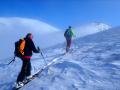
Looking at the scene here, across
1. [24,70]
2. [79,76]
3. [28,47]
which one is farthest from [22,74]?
[79,76]

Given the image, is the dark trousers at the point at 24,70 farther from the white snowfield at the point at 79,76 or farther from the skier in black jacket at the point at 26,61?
the white snowfield at the point at 79,76

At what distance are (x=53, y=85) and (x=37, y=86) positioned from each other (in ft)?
2.75

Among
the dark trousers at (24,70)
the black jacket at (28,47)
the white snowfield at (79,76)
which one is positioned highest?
the black jacket at (28,47)

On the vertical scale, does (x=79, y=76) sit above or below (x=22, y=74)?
below

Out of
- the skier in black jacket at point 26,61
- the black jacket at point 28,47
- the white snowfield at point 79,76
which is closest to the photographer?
the white snowfield at point 79,76

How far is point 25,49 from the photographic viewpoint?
46.1ft

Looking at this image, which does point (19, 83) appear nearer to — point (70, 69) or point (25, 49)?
point (25, 49)

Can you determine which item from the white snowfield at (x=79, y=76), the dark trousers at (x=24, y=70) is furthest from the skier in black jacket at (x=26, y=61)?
the white snowfield at (x=79, y=76)

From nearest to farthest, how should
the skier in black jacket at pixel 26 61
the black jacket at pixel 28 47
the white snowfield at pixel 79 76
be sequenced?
the white snowfield at pixel 79 76 → the skier in black jacket at pixel 26 61 → the black jacket at pixel 28 47

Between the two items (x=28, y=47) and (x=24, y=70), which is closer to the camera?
(x=24, y=70)

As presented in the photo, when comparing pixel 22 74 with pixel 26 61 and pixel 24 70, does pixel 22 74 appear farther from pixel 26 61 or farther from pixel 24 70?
pixel 26 61

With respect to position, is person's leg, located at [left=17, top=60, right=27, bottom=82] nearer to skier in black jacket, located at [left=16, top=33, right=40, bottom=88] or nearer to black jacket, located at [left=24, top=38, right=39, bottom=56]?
skier in black jacket, located at [left=16, top=33, right=40, bottom=88]

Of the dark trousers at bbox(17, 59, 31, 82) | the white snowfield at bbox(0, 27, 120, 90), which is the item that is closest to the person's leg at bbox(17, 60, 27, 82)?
the dark trousers at bbox(17, 59, 31, 82)

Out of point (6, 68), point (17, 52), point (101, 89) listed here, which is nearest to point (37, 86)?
point (17, 52)
